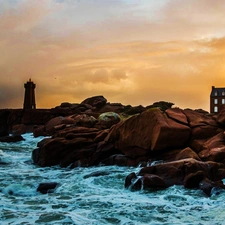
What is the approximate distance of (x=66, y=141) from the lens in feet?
70.9

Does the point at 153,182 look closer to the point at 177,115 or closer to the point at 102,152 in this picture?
the point at 102,152

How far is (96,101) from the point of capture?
6081 cm

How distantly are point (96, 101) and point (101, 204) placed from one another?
161 feet

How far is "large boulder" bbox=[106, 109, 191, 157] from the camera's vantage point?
Answer: 61.6 ft

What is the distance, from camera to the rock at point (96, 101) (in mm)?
59691

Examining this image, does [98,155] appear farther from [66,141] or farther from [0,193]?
[0,193]

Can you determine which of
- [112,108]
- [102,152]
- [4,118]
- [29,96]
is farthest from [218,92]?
[102,152]

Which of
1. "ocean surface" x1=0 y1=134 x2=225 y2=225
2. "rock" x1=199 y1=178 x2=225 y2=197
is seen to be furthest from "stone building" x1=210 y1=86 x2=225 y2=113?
"rock" x1=199 y1=178 x2=225 y2=197

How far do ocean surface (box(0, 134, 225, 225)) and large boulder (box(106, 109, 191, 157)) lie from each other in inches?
106

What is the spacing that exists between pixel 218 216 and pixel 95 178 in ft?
21.3

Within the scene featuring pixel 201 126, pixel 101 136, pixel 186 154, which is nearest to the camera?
pixel 186 154

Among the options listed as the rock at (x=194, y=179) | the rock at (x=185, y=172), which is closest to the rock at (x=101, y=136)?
the rock at (x=185, y=172)

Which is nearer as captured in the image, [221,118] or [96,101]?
[221,118]

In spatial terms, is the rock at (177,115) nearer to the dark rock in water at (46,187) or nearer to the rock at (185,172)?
the rock at (185,172)
